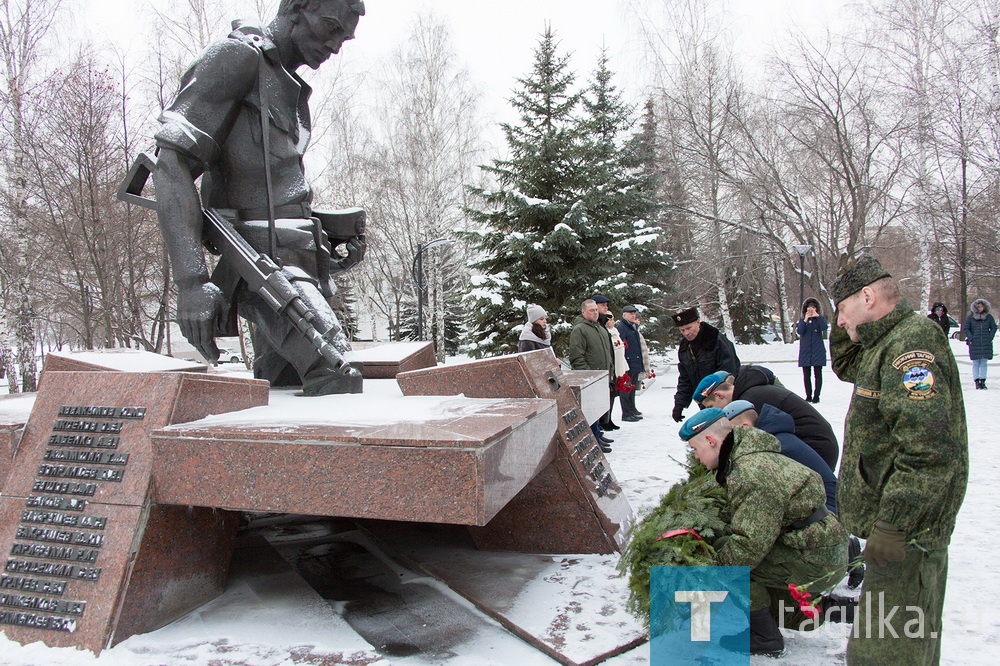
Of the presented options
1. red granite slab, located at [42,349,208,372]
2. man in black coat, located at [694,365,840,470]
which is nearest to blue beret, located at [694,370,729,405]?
man in black coat, located at [694,365,840,470]

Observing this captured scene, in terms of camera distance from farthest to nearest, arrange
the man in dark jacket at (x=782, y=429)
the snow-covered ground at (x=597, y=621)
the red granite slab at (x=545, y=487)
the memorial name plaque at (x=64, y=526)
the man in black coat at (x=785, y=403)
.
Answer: the red granite slab at (x=545, y=487), the man in black coat at (x=785, y=403), the man in dark jacket at (x=782, y=429), the memorial name plaque at (x=64, y=526), the snow-covered ground at (x=597, y=621)

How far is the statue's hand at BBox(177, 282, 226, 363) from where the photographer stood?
3.63 m

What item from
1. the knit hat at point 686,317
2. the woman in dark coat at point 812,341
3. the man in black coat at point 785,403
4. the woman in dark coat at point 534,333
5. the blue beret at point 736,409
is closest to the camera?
the blue beret at point 736,409

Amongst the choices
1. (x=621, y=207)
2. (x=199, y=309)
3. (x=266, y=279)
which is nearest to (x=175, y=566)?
(x=199, y=309)

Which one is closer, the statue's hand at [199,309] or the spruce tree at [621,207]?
the statue's hand at [199,309]

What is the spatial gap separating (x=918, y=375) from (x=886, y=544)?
489mm

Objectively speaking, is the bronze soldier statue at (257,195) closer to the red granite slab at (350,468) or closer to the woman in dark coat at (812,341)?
the red granite slab at (350,468)

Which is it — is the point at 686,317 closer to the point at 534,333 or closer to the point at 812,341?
the point at 534,333

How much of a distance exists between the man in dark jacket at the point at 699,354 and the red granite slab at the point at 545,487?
1970 mm

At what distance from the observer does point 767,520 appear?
2.38m

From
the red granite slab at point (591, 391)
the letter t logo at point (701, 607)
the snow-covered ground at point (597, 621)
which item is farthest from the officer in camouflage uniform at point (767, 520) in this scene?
the red granite slab at point (591, 391)

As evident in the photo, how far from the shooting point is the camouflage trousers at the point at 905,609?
1906 millimetres

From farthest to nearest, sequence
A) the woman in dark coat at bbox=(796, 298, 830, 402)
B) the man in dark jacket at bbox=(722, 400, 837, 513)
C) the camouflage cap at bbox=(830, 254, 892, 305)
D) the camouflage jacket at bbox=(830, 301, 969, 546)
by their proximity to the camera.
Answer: the woman in dark coat at bbox=(796, 298, 830, 402)
the man in dark jacket at bbox=(722, 400, 837, 513)
the camouflage cap at bbox=(830, 254, 892, 305)
the camouflage jacket at bbox=(830, 301, 969, 546)

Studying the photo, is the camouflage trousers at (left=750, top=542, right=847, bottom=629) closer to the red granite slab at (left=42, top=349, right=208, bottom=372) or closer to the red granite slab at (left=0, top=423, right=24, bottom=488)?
the red granite slab at (left=42, top=349, right=208, bottom=372)
